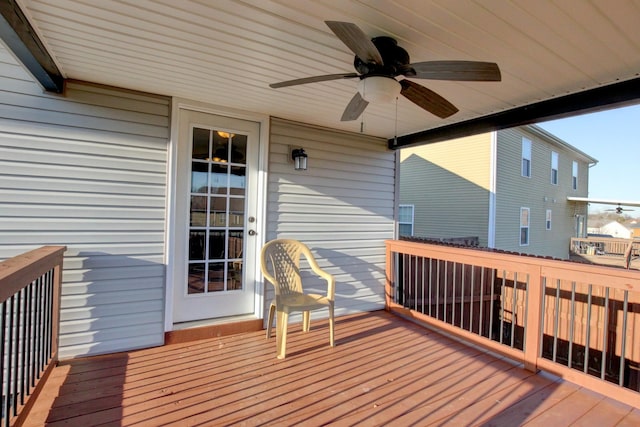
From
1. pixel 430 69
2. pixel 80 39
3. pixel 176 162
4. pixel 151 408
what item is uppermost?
pixel 80 39

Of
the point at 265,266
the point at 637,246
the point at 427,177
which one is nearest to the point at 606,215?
the point at 637,246

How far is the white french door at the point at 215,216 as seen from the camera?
121 inches

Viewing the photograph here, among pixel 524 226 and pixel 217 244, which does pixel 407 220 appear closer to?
pixel 524 226

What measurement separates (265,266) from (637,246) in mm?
12262

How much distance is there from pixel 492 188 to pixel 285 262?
7.54 meters

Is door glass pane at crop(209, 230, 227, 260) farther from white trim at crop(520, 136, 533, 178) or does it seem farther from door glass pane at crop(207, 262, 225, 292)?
white trim at crop(520, 136, 533, 178)

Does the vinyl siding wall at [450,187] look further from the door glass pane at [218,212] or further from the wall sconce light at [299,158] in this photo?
the door glass pane at [218,212]

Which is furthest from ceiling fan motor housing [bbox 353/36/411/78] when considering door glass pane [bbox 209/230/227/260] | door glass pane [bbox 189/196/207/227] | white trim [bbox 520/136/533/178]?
white trim [bbox 520/136/533/178]

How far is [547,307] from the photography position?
13.2 feet

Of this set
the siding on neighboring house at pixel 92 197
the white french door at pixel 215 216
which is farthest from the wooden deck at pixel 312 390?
the white french door at pixel 215 216

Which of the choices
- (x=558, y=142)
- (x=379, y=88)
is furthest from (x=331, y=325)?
(x=558, y=142)

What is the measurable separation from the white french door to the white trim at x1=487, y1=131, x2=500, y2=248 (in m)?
7.52

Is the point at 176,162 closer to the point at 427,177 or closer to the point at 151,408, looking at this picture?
the point at 151,408

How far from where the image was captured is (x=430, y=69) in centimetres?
167
